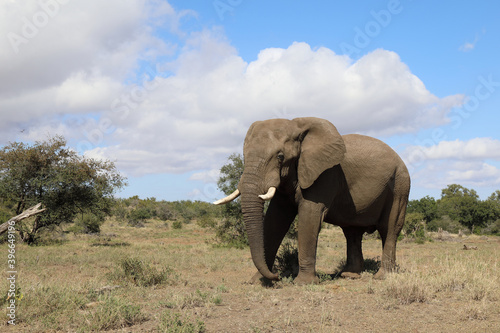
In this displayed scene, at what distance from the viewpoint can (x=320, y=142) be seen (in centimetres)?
916

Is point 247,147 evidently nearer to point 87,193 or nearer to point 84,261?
point 84,261

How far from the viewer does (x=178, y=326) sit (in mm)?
5633

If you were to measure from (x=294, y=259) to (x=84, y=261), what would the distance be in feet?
24.9

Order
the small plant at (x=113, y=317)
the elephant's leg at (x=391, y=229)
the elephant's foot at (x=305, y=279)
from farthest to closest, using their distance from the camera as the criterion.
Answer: the elephant's leg at (x=391, y=229) → the elephant's foot at (x=305, y=279) → the small plant at (x=113, y=317)

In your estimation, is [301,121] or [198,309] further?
[301,121]

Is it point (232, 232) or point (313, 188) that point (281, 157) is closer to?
point (313, 188)

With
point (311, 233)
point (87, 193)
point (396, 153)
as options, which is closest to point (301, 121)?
point (311, 233)

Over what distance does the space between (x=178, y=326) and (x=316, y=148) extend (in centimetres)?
491

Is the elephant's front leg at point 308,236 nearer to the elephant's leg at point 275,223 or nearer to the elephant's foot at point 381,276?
the elephant's leg at point 275,223

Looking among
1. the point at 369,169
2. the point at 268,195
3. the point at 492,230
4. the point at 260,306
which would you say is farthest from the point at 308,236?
the point at 492,230

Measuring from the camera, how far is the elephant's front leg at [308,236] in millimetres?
8977

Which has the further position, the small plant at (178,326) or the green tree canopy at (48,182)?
the green tree canopy at (48,182)

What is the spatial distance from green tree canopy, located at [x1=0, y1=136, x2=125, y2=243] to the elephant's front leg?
694 inches

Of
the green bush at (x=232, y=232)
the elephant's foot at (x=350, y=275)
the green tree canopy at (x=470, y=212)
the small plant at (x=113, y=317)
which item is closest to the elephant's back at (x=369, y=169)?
the elephant's foot at (x=350, y=275)
